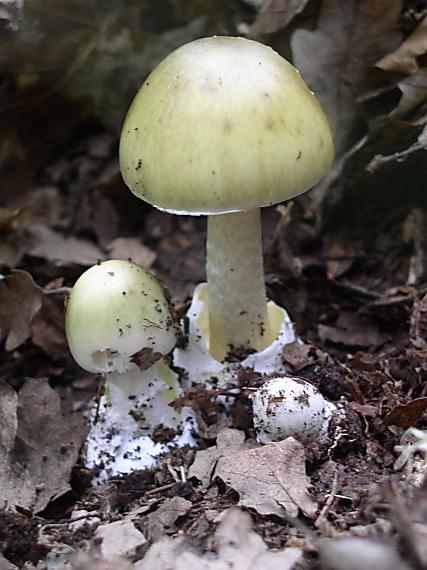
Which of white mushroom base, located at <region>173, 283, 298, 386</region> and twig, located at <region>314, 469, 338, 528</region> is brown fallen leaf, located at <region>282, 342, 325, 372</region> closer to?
white mushroom base, located at <region>173, 283, 298, 386</region>

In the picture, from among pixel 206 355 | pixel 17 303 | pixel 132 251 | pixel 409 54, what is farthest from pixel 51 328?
pixel 409 54

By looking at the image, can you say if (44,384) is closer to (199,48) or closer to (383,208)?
(199,48)

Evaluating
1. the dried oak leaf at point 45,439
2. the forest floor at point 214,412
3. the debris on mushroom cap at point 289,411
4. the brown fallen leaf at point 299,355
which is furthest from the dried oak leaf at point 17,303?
the debris on mushroom cap at point 289,411

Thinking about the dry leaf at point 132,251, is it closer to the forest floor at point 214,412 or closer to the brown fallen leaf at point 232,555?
the forest floor at point 214,412

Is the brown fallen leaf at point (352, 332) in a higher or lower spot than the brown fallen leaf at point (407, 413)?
lower

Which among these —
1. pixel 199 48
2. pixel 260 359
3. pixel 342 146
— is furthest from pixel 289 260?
pixel 199 48

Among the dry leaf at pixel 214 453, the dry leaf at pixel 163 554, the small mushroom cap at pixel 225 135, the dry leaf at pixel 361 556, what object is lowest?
the dry leaf at pixel 214 453

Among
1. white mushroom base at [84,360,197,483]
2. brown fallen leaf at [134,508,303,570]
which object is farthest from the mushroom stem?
brown fallen leaf at [134,508,303,570]

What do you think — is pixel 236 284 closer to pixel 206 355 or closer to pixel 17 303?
pixel 206 355
